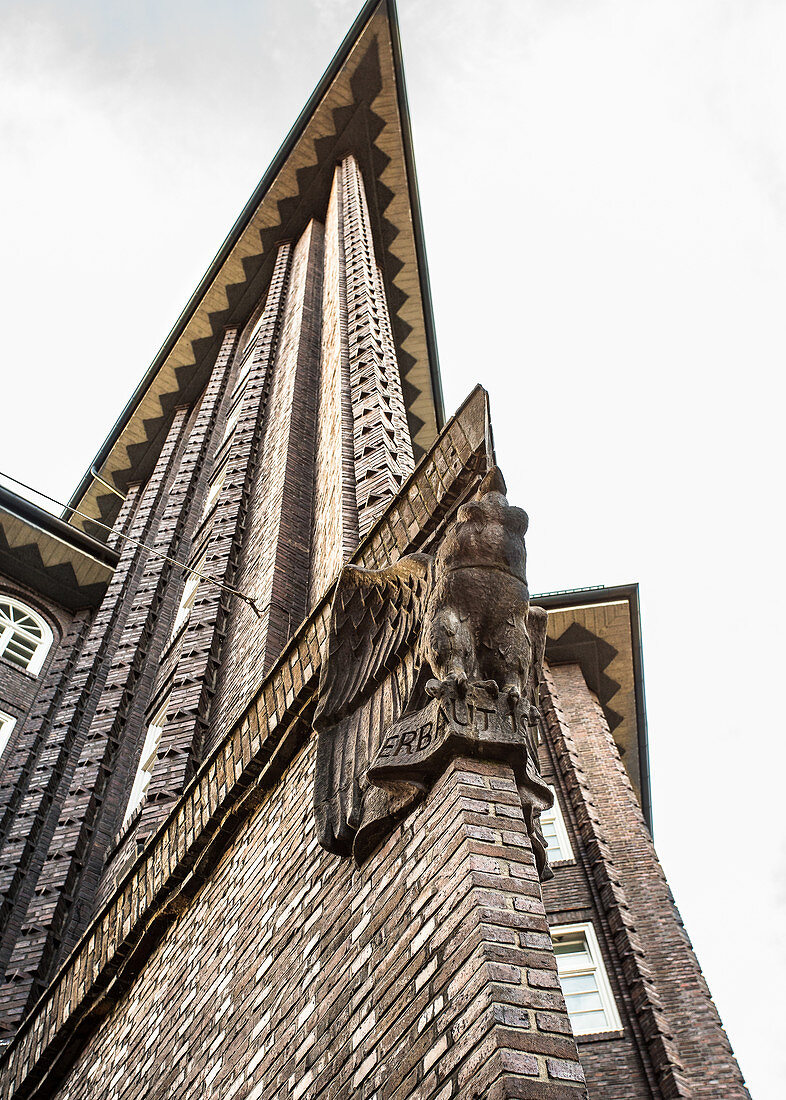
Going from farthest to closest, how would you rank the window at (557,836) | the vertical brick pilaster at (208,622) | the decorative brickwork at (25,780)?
the window at (557,836) < the decorative brickwork at (25,780) < the vertical brick pilaster at (208,622)

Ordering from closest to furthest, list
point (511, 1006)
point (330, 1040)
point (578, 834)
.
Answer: point (511, 1006)
point (330, 1040)
point (578, 834)

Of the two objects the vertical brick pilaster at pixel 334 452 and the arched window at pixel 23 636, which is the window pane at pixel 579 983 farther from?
the arched window at pixel 23 636

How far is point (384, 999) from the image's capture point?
13.6ft

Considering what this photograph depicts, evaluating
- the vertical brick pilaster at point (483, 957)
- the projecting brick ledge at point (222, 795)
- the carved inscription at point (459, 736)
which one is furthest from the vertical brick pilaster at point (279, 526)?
the vertical brick pilaster at point (483, 957)

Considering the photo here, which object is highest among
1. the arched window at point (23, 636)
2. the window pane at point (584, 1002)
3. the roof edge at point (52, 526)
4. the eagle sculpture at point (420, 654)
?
the roof edge at point (52, 526)

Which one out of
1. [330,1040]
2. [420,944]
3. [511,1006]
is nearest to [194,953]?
[330,1040]

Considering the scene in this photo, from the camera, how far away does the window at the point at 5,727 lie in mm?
14906

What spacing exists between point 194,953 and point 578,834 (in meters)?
8.93

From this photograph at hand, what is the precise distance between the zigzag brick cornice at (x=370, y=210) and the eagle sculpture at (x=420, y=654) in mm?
16671

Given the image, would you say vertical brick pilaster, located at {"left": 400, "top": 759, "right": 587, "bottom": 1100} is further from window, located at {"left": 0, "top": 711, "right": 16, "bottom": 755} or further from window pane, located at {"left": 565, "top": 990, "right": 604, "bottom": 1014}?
window, located at {"left": 0, "top": 711, "right": 16, "bottom": 755}

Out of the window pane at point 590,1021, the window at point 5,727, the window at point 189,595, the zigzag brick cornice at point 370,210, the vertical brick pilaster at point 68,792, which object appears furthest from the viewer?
the zigzag brick cornice at point 370,210

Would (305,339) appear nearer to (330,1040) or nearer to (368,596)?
(368,596)

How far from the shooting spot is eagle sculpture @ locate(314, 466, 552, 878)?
4.82 m

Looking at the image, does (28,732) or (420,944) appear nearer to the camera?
(420,944)
